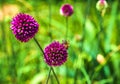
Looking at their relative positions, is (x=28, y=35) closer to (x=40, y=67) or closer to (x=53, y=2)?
(x=40, y=67)

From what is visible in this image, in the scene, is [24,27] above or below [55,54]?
above

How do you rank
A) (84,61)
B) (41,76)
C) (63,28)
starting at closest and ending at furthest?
(41,76), (84,61), (63,28)

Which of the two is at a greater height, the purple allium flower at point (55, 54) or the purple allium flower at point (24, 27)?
the purple allium flower at point (24, 27)

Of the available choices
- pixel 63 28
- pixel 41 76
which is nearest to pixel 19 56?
pixel 41 76

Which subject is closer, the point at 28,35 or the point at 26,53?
the point at 28,35
